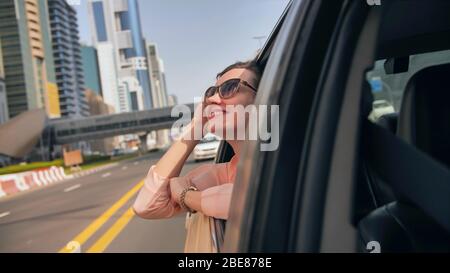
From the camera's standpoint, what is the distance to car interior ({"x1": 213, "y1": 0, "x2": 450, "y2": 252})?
0.97 metres

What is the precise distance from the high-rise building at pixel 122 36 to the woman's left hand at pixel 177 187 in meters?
0.46

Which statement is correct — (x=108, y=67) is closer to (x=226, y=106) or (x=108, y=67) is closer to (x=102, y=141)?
(x=226, y=106)

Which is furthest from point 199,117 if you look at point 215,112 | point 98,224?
point 98,224

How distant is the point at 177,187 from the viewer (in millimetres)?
1485

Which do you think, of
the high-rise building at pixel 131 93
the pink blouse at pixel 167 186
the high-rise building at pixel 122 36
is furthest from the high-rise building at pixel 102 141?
the pink blouse at pixel 167 186

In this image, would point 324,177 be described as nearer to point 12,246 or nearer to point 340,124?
point 340,124

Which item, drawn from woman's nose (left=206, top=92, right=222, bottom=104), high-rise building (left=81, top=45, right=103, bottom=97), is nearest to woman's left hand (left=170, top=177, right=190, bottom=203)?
woman's nose (left=206, top=92, right=222, bottom=104)

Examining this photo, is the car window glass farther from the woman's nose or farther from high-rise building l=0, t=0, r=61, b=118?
high-rise building l=0, t=0, r=61, b=118

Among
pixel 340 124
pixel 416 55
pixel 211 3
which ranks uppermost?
pixel 211 3

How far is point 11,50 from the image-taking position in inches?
91.0

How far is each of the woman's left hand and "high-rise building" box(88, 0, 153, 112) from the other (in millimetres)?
461

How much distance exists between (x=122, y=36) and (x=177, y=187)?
54 centimetres

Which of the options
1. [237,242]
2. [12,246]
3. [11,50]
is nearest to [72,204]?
[11,50]

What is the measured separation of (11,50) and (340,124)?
1871 mm
